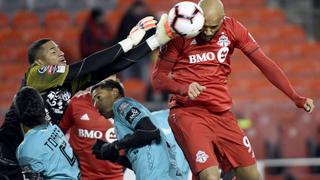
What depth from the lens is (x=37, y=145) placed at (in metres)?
6.56

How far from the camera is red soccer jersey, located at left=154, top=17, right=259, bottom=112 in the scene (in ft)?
23.3

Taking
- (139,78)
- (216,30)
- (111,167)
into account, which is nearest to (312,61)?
(139,78)

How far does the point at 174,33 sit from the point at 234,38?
512mm

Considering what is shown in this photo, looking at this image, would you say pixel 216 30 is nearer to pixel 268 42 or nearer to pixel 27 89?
pixel 27 89

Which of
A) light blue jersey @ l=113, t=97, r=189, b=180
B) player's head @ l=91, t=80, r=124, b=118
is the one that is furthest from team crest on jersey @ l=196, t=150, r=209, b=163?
player's head @ l=91, t=80, r=124, b=118

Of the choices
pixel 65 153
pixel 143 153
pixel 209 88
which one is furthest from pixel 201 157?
pixel 65 153

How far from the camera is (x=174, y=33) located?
6.92m

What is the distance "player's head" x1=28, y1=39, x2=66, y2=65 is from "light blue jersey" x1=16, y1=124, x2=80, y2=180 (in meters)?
0.85

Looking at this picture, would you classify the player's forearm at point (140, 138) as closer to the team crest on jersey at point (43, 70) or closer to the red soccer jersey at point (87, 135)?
the team crest on jersey at point (43, 70)

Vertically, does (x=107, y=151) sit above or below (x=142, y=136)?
below

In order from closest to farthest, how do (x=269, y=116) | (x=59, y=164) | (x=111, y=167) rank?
(x=59, y=164) → (x=111, y=167) → (x=269, y=116)

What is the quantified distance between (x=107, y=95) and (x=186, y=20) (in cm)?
122

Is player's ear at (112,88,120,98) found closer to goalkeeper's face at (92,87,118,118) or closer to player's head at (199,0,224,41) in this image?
goalkeeper's face at (92,87,118,118)

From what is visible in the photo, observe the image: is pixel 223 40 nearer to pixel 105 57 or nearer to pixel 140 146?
pixel 105 57
